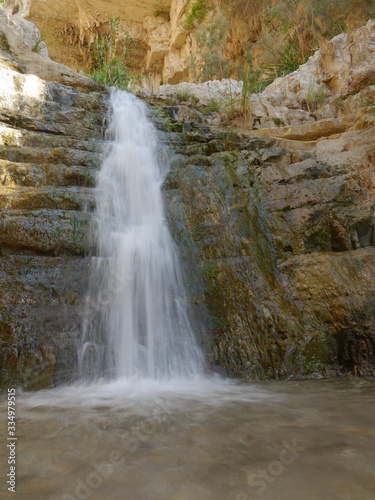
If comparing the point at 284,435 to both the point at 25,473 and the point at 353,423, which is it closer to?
the point at 353,423

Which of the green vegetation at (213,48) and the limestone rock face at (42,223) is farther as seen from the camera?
the green vegetation at (213,48)

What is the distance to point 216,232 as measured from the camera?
12.1 feet

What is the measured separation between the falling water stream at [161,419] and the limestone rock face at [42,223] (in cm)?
19

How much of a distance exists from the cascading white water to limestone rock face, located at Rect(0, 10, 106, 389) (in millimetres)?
160

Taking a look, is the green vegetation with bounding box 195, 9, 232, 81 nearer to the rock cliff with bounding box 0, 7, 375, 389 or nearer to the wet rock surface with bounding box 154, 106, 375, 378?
the rock cliff with bounding box 0, 7, 375, 389

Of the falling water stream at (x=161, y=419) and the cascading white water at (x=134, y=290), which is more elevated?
the cascading white water at (x=134, y=290)

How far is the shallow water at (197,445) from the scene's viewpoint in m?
1.08

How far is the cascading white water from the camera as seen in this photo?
9.20 ft

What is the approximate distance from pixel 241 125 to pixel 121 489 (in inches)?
232

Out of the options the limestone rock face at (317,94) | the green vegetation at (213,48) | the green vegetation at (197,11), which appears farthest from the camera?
→ the green vegetation at (197,11)

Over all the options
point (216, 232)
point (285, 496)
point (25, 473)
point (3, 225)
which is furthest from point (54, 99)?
point (285, 496)

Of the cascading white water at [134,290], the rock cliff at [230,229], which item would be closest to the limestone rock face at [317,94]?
the rock cliff at [230,229]

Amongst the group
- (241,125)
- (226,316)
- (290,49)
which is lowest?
(226,316)
